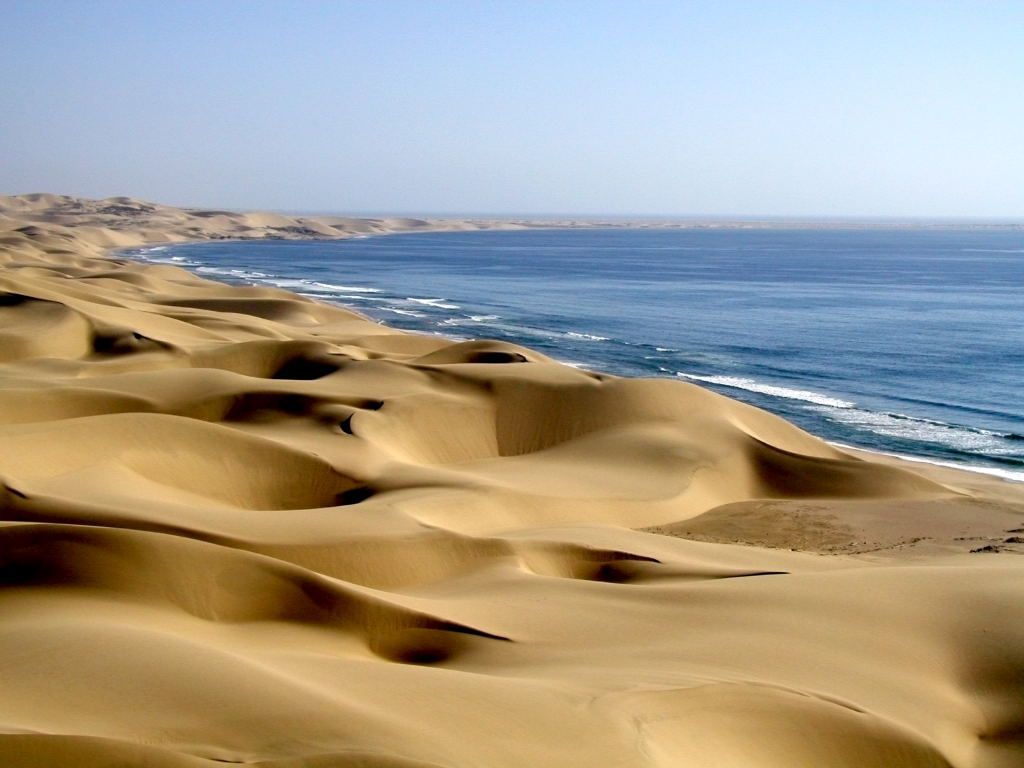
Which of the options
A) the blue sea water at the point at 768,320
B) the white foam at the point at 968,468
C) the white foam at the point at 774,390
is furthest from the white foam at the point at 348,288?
the white foam at the point at 968,468

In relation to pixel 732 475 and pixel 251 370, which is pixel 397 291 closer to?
pixel 251 370

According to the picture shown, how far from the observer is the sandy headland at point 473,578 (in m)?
6.73

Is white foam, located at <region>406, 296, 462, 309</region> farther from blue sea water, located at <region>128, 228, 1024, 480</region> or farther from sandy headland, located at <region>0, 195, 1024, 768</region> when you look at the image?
sandy headland, located at <region>0, 195, 1024, 768</region>

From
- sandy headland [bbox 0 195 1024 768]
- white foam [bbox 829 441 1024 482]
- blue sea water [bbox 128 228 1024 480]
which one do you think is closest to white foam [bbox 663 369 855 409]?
blue sea water [bbox 128 228 1024 480]

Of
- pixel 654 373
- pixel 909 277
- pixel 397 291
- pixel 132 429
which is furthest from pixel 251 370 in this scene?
pixel 909 277

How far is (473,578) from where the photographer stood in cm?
1202

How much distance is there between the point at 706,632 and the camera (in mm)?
9680

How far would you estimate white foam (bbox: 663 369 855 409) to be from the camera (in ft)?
106

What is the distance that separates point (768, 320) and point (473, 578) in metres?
43.2

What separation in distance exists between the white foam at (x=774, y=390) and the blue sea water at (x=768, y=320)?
0.08 meters

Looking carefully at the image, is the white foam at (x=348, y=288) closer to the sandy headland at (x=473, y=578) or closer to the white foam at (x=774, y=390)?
the white foam at (x=774, y=390)

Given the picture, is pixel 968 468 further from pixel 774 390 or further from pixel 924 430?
pixel 774 390

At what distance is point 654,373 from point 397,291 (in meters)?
32.6

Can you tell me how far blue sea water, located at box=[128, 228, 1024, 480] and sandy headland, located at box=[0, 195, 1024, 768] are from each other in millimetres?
6459
